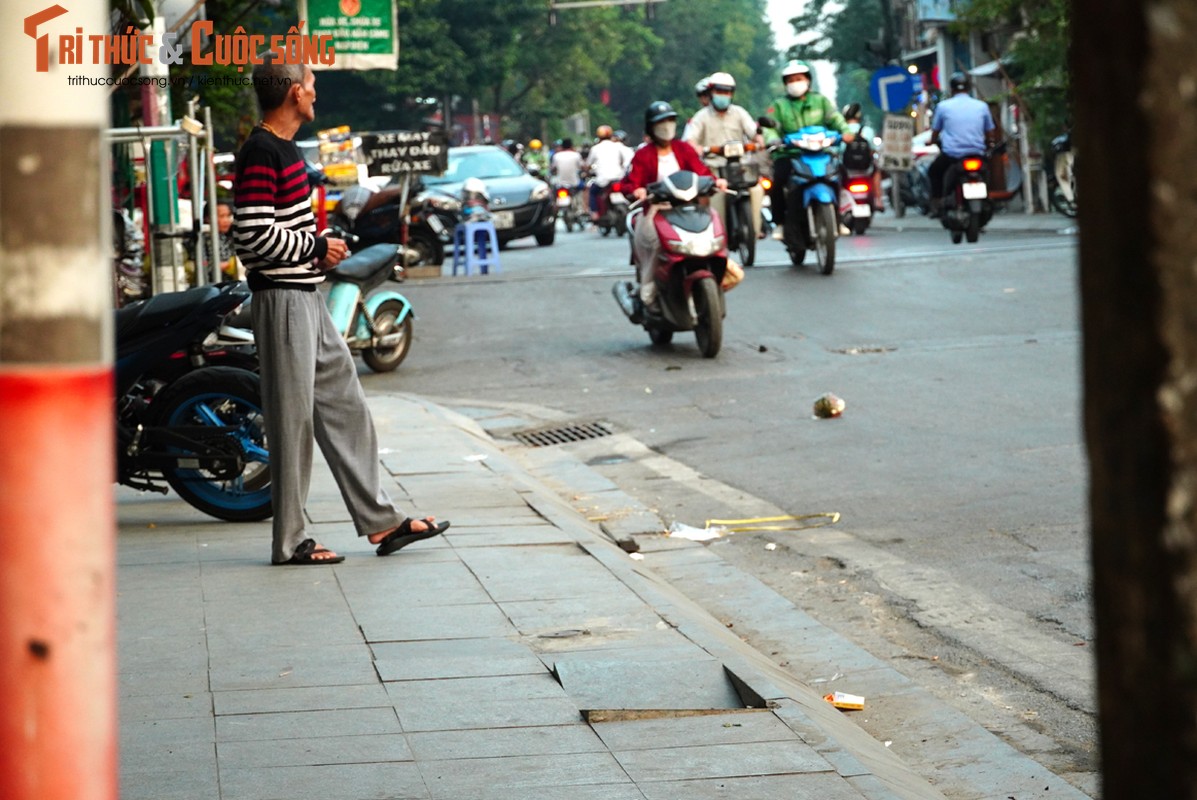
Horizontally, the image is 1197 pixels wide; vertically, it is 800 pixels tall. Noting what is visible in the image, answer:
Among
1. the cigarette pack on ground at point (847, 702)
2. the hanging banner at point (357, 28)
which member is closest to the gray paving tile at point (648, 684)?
the cigarette pack on ground at point (847, 702)

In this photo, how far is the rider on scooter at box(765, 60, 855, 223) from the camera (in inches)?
737

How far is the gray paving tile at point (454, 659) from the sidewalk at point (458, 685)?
12mm

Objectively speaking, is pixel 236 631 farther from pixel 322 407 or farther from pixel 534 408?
pixel 534 408

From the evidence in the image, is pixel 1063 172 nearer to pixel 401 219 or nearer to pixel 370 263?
pixel 401 219

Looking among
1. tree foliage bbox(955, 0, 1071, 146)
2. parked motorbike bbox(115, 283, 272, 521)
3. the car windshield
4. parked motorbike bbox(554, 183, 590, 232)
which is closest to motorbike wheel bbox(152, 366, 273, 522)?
parked motorbike bbox(115, 283, 272, 521)

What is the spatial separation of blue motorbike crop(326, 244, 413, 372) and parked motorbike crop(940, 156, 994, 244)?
30.6 ft

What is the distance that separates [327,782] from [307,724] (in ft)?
1.62

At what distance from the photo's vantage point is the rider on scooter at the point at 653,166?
13695 mm

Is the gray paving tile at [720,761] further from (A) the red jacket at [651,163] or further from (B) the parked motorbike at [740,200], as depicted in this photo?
(B) the parked motorbike at [740,200]

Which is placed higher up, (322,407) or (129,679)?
(322,407)

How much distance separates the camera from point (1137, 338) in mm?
1504

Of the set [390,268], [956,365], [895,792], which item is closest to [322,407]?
[895,792]

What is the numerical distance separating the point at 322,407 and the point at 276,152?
0.96 m

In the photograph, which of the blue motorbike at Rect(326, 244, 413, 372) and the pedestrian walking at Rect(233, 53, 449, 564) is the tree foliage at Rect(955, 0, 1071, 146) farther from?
the pedestrian walking at Rect(233, 53, 449, 564)
